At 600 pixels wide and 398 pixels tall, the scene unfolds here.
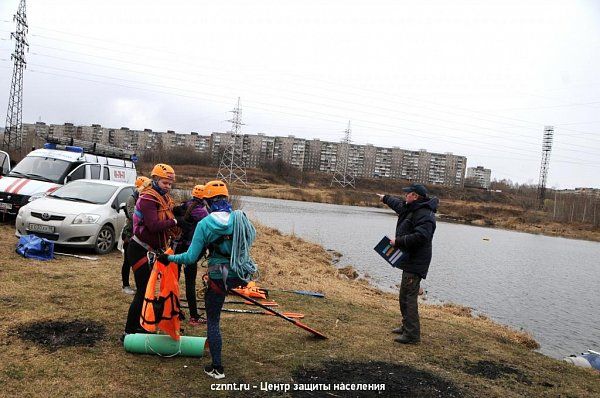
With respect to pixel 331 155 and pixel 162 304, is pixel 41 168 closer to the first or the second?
pixel 162 304

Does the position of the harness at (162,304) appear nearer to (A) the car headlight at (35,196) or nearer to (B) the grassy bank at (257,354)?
(B) the grassy bank at (257,354)

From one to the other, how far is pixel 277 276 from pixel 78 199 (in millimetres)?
4888

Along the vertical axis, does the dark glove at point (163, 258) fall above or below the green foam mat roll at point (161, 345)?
above

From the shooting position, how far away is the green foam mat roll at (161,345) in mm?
4949

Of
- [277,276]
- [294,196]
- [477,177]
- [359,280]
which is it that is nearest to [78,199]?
[277,276]

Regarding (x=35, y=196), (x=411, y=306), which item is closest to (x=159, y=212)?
(x=411, y=306)

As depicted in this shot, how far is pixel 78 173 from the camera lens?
13.2 m

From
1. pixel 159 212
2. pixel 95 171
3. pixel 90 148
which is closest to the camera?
pixel 159 212

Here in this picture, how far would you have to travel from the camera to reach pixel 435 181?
145250 mm

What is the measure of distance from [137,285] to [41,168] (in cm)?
980

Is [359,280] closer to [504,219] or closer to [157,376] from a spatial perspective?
[157,376]

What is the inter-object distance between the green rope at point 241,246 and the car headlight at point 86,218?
6734 mm

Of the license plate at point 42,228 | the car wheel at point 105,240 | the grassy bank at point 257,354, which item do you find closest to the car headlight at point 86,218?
the car wheel at point 105,240

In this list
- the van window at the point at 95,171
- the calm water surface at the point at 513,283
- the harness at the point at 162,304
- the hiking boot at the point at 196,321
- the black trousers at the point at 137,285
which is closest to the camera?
the harness at the point at 162,304
